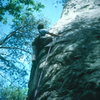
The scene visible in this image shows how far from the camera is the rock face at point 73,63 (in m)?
2.74

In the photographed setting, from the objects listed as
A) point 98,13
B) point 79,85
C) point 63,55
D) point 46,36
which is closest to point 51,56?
point 63,55

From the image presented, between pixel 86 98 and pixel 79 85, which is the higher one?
pixel 79 85

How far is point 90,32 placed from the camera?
174 inches

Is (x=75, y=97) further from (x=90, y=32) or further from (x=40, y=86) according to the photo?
(x=90, y=32)

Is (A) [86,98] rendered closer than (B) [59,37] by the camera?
Yes

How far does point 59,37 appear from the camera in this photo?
4984 millimetres

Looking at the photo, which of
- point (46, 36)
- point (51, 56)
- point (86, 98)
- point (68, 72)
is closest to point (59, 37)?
point (46, 36)

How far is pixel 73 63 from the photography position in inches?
135

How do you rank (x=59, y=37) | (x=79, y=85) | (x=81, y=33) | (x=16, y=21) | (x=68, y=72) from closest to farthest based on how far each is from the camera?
(x=79, y=85) → (x=68, y=72) → (x=81, y=33) → (x=59, y=37) → (x=16, y=21)

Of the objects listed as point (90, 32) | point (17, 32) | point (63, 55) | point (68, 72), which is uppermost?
point (17, 32)

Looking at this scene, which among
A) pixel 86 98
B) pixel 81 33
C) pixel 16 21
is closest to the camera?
pixel 86 98

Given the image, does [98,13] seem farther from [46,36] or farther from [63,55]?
[63,55]

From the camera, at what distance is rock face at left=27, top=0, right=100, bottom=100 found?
9.00ft

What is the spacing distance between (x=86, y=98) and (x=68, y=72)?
778mm
